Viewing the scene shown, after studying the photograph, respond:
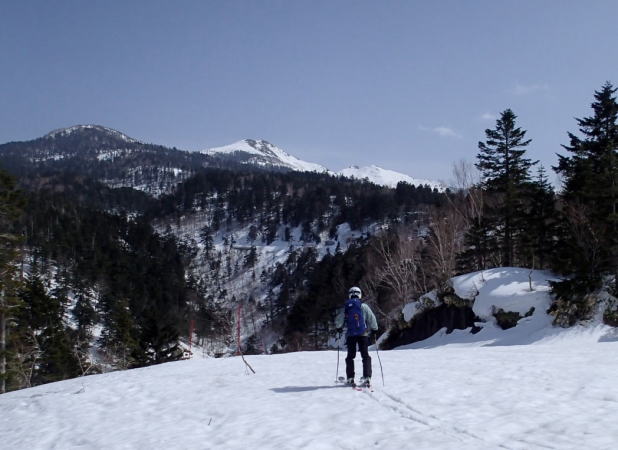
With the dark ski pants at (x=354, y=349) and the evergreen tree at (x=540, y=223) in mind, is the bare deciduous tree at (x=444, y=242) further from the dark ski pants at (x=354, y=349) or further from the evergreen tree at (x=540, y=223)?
the dark ski pants at (x=354, y=349)

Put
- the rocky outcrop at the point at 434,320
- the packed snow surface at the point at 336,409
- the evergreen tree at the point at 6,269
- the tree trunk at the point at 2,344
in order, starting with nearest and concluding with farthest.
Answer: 1. the packed snow surface at the point at 336,409
2. the tree trunk at the point at 2,344
3. the evergreen tree at the point at 6,269
4. the rocky outcrop at the point at 434,320

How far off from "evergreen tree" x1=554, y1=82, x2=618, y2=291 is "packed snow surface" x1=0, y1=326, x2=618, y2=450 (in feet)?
37.0

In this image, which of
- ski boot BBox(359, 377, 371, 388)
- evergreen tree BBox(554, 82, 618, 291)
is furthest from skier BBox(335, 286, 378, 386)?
evergreen tree BBox(554, 82, 618, 291)

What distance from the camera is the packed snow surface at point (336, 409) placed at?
21.2 ft

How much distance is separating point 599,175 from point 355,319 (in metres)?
19.5

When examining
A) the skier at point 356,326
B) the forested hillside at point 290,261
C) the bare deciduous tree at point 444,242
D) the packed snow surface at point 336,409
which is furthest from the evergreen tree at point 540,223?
the skier at point 356,326

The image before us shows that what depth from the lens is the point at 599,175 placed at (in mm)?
22578

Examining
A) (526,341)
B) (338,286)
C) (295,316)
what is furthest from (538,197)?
(295,316)

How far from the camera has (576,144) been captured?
2859 centimetres

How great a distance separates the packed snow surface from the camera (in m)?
6.46

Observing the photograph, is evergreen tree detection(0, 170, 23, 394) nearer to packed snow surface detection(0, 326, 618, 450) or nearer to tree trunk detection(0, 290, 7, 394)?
tree trunk detection(0, 290, 7, 394)

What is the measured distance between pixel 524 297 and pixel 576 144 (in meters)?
11.1

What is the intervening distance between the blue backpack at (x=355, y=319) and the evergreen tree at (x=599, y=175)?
59.0 ft

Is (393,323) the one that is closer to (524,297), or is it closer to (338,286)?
(524,297)
